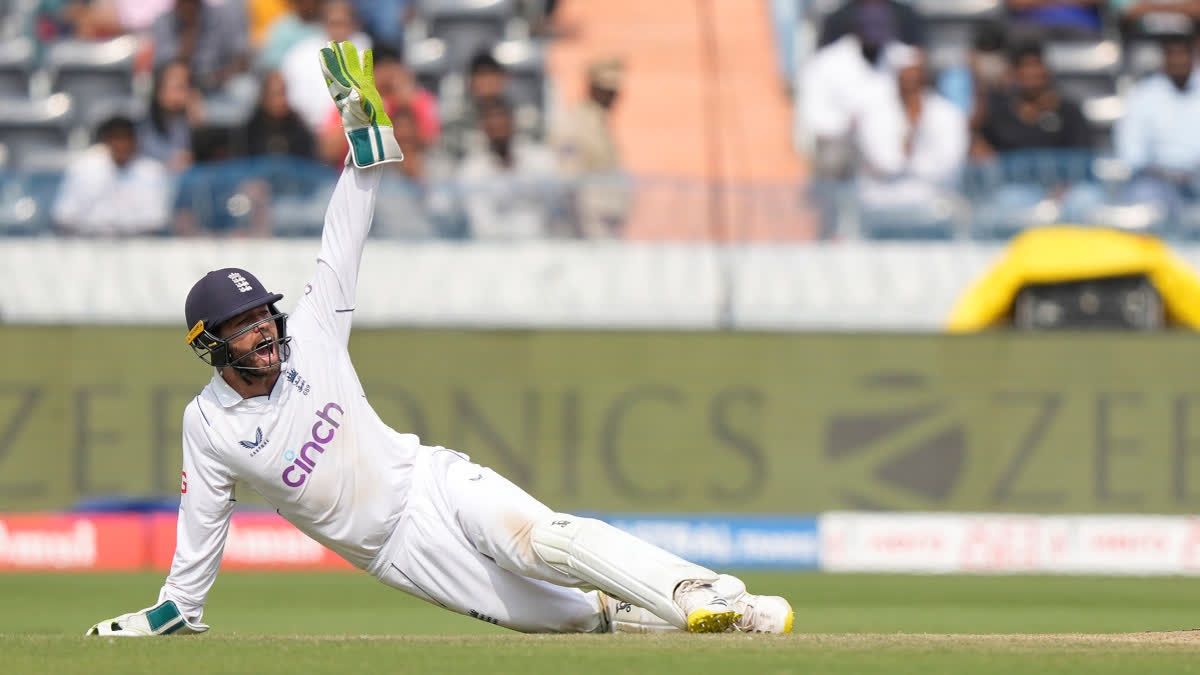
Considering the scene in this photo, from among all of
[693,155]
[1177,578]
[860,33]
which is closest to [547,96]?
[693,155]

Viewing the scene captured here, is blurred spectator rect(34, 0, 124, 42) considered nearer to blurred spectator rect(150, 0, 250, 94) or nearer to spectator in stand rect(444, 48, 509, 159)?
blurred spectator rect(150, 0, 250, 94)

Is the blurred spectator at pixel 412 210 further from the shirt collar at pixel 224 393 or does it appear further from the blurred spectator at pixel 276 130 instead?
the shirt collar at pixel 224 393

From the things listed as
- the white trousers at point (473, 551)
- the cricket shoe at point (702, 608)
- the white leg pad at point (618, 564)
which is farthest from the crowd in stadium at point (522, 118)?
the cricket shoe at point (702, 608)

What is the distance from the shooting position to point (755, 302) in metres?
11.3

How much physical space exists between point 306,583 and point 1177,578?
17.0 ft

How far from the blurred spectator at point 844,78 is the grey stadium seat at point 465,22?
2.35m

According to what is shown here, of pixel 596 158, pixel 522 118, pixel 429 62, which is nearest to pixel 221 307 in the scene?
pixel 596 158

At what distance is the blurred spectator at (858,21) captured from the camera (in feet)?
43.4

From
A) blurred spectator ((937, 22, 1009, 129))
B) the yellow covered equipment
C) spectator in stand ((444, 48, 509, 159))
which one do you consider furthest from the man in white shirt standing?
blurred spectator ((937, 22, 1009, 129))

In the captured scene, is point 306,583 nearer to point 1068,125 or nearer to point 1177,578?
point 1177,578

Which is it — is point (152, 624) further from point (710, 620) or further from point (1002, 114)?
point (1002, 114)

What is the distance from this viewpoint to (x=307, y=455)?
5.50 m

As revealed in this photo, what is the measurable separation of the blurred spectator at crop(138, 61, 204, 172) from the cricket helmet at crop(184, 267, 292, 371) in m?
7.16

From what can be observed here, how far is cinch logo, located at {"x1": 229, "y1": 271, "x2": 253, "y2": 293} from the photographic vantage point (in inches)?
214
